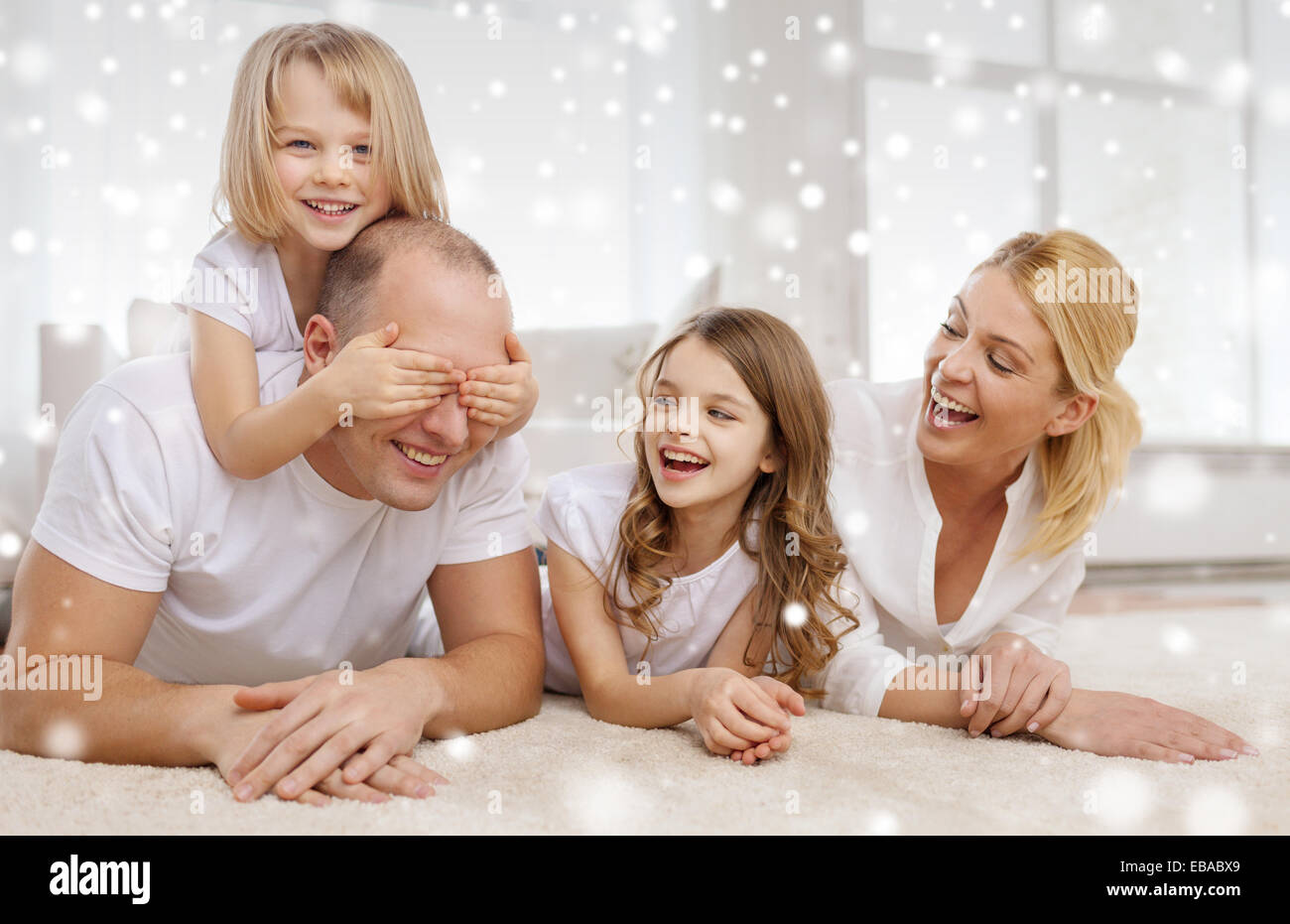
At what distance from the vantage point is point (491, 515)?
4.35 feet

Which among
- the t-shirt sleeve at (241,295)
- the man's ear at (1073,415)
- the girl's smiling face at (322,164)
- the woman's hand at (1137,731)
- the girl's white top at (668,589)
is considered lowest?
the woman's hand at (1137,731)

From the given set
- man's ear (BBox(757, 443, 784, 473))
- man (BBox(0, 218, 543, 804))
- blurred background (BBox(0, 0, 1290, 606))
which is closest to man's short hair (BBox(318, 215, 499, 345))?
man (BBox(0, 218, 543, 804))

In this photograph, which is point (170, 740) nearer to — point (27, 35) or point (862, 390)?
point (862, 390)

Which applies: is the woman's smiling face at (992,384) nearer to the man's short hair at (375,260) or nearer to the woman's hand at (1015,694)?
the woman's hand at (1015,694)

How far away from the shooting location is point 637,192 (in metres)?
4.36

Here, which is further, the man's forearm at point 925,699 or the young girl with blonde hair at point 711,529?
the young girl with blonde hair at point 711,529

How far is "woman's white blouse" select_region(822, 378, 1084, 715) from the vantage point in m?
1.50

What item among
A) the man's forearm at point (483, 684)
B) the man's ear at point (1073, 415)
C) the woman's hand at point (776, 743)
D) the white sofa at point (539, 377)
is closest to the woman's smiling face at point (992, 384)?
the man's ear at point (1073, 415)

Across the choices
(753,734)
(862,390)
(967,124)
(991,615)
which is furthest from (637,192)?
(753,734)

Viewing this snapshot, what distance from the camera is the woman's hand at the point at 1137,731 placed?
113cm

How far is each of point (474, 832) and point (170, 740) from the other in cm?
38

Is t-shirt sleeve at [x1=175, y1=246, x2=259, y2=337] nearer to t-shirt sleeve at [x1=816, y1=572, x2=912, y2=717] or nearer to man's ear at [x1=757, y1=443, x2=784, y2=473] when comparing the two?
man's ear at [x1=757, y1=443, x2=784, y2=473]

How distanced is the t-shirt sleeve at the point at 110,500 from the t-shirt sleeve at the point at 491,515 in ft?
1.10

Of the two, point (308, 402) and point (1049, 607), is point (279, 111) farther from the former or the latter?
point (1049, 607)
